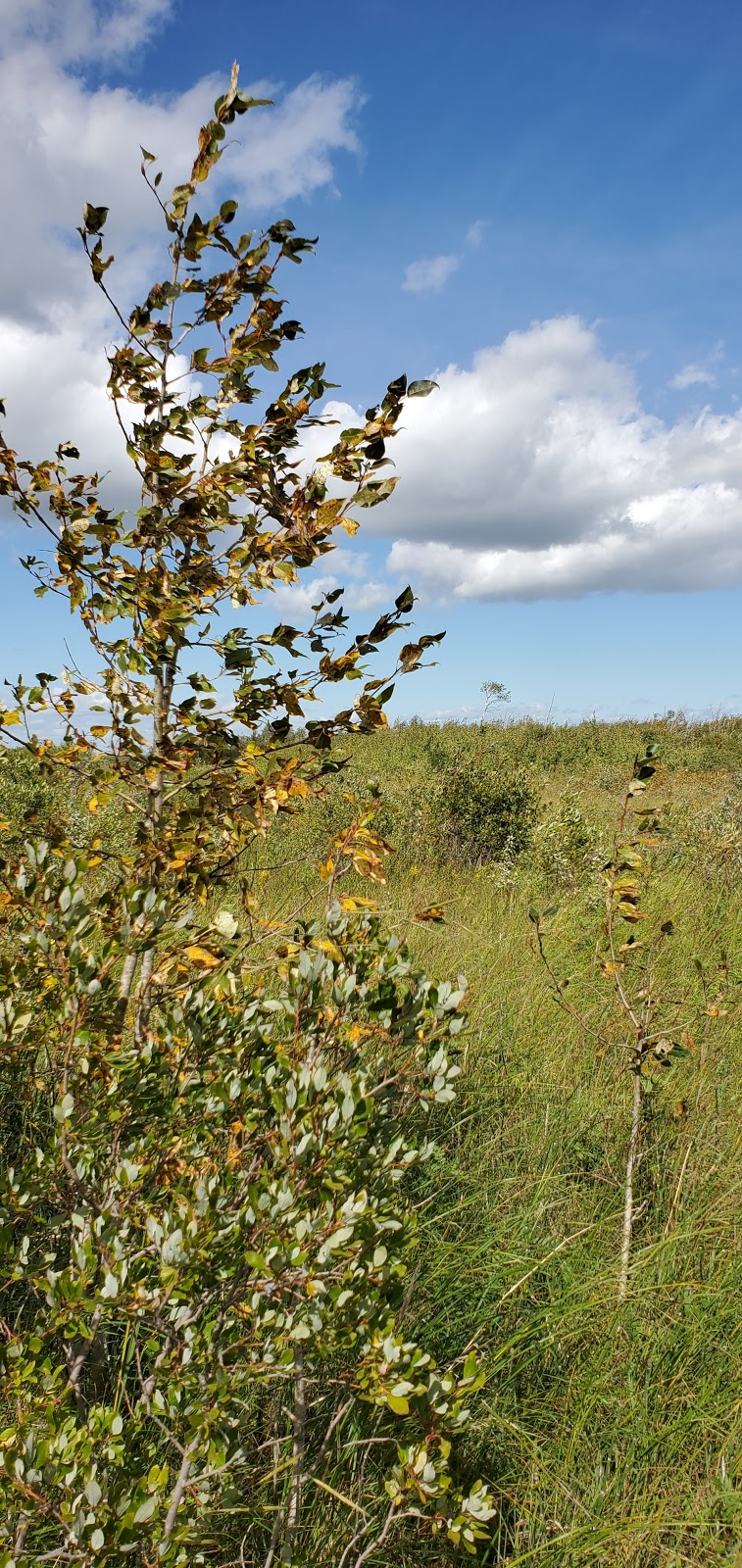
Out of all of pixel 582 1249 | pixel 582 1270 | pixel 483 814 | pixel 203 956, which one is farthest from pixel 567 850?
pixel 203 956

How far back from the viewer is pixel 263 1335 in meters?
1.61

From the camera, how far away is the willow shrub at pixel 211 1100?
1515 millimetres

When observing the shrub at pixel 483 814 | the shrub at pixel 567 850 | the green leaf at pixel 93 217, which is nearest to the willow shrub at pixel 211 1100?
the green leaf at pixel 93 217

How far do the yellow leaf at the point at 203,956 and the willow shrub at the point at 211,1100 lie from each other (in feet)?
0.04

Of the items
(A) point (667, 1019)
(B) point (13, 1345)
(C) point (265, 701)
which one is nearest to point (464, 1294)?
(B) point (13, 1345)

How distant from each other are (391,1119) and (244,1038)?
39 centimetres

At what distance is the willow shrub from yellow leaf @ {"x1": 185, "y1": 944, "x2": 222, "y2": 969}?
1cm

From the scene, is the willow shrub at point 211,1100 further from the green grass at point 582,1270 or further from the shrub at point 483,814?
the shrub at point 483,814

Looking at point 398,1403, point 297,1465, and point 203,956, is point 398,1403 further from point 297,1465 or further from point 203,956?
point 203,956

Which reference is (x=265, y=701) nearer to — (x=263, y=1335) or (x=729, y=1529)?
(x=263, y=1335)

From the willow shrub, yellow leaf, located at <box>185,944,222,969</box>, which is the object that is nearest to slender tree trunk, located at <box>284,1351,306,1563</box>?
the willow shrub

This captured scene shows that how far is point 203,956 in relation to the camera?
2.00 meters

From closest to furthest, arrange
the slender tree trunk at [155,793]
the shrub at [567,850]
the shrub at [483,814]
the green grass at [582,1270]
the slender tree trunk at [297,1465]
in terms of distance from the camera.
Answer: the slender tree trunk at [297,1465]
the green grass at [582,1270]
the slender tree trunk at [155,793]
the shrub at [567,850]
the shrub at [483,814]

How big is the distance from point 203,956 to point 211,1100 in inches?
13.3
